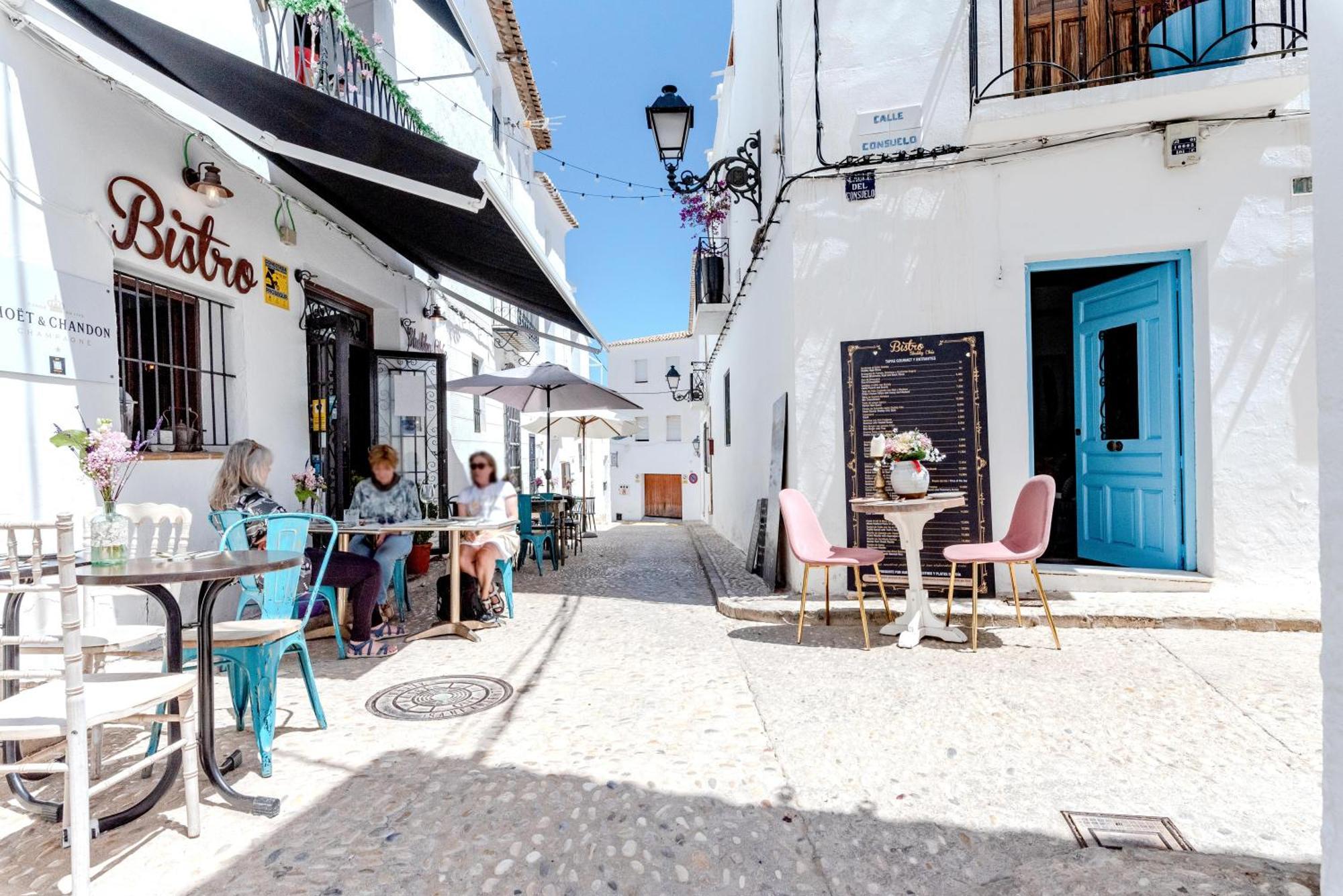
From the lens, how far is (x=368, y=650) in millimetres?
4621

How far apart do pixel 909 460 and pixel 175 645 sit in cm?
412

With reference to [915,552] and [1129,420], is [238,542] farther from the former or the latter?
[1129,420]

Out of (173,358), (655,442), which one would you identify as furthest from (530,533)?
(655,442)

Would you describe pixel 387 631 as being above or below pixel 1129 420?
below

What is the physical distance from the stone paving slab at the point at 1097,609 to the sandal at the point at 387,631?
2392 millimetres

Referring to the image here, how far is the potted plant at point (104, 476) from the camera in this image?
2.77m

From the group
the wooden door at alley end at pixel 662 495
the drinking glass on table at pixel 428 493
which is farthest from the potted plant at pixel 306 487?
the wooden door at alley end at pixel 662 495

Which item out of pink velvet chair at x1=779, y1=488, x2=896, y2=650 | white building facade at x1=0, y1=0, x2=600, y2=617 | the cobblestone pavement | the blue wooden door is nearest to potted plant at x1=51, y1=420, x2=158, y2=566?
the cobblestone pavement

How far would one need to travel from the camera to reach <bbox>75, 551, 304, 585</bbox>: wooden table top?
2404 mm

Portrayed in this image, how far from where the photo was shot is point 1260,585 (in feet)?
16.8

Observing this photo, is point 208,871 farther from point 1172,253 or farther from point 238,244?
point 1172,253

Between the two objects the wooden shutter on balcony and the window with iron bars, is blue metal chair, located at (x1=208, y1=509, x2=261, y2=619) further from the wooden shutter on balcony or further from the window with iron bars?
the wooden shutter on balcony

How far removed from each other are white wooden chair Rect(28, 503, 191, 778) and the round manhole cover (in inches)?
42.6

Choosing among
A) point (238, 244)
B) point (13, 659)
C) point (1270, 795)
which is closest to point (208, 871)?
point (13, 659)
